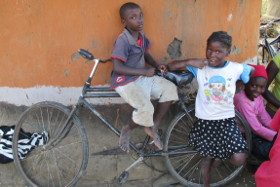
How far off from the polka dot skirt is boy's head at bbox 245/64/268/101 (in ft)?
1.22

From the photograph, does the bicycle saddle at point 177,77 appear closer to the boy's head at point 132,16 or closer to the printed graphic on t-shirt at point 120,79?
the printed graphic on t-shirt at point 120,79

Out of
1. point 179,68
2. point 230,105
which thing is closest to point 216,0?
point 179,68

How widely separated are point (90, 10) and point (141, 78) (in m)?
0.87

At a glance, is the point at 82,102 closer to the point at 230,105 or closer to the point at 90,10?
the point at 90,10

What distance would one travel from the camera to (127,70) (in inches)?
102

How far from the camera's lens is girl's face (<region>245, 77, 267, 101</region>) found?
284 centimetres

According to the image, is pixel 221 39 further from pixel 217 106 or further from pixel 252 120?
pixel 252 120

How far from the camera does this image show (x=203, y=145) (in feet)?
9.08

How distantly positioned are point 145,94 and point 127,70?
11.4 inches

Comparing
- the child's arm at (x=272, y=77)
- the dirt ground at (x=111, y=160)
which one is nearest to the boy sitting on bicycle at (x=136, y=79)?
the dirt ground at (x=111, y=160)

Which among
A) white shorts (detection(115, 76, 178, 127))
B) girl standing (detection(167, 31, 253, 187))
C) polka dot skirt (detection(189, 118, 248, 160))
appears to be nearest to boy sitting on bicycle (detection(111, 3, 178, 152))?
white shorts (detection(115, 76, 178, 127))

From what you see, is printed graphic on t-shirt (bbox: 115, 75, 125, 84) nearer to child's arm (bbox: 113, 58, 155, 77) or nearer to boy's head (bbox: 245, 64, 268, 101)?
Result: child's arm (bbox: 113, 58, 155, 77)

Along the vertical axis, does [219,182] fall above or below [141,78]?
below

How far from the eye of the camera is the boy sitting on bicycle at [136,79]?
260 centimetres
